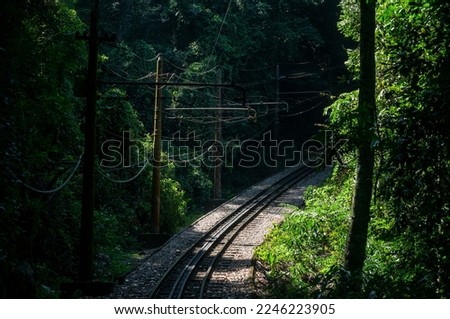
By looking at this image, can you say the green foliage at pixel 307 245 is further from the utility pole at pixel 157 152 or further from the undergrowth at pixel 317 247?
the utility pole at pixel 157 152

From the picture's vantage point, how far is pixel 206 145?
38.2 meters

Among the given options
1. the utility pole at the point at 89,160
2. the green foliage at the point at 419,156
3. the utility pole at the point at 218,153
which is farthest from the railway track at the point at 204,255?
the green foliage at the point at 419,156

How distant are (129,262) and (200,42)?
22.2 meters

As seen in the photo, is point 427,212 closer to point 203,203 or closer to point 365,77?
point 365,77

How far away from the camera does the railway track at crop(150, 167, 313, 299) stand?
581 inches

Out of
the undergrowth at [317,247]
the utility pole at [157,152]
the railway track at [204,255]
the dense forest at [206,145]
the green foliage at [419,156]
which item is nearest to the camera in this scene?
the green foliage at [419,156]

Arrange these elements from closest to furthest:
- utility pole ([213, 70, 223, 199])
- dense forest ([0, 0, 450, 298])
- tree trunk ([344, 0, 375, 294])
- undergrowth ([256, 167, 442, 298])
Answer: dense forest ([0, 0, 450, 298]), tree trunk ([344, 0, 375, 294]), undergrowth ([256, 167, 442, 298]), utility pole ([213, 70, 223, 199])

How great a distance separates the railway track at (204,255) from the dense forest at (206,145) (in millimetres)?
1774

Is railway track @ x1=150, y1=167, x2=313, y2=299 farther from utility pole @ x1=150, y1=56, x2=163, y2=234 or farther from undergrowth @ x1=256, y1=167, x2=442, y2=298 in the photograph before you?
utility pole @ x1=150, y1=56, x2=163, y2=234

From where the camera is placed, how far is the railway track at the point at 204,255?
14765 mm

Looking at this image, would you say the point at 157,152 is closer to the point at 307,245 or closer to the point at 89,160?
the point at 307,245

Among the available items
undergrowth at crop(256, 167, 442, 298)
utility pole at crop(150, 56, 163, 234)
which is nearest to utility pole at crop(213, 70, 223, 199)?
utility pole at crop(150, 56, 163, 234)

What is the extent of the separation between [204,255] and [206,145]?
19339 mm

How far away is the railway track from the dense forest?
5.82ft
